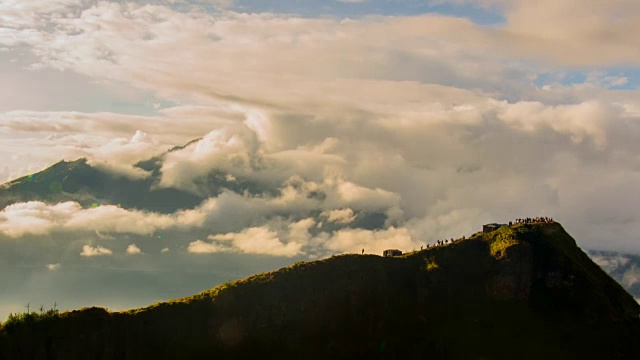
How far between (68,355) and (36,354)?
28.8 ft

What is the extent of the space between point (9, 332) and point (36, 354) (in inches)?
399

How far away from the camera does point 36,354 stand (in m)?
197

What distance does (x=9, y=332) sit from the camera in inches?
7746

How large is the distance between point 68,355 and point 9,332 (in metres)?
18.0

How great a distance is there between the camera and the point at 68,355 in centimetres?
19925
